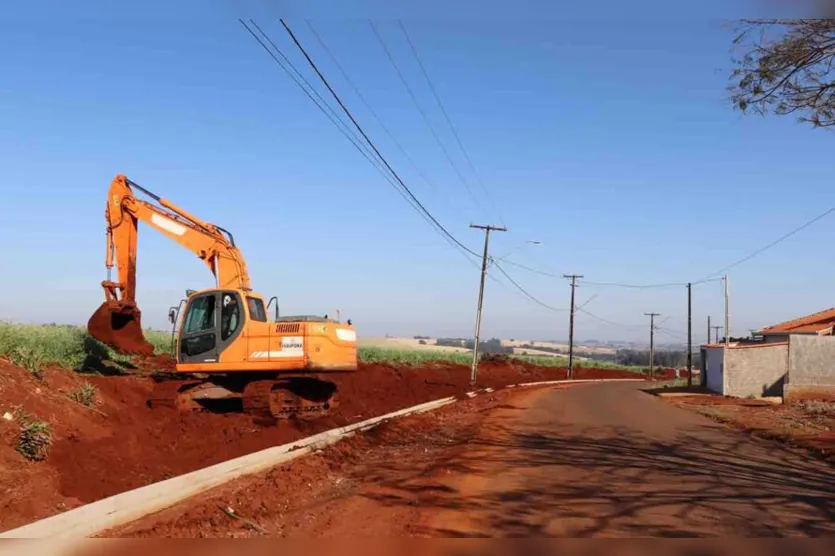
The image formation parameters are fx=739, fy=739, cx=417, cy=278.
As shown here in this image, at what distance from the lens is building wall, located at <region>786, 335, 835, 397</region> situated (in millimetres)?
32188

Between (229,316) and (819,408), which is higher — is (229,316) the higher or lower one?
the higher one

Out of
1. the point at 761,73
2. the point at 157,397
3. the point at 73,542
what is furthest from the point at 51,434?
the point at 761,73

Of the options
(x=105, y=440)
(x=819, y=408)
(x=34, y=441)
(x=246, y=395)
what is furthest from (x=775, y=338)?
(x=34, y=441)

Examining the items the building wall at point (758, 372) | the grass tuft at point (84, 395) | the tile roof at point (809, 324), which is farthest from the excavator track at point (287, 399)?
the tile roof at point (809, 324)

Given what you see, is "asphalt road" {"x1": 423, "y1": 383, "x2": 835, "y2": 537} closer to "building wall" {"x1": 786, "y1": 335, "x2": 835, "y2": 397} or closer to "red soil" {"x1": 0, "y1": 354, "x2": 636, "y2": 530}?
"red soil" {"x1": 0, "y1": 354, "x2": 636, "y2": 530}

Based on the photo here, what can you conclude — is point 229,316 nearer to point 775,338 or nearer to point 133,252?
point 133,252

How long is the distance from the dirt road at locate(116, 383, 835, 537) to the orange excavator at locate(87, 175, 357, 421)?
335cm

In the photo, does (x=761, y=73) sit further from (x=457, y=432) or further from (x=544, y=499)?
(x=457, y=432)

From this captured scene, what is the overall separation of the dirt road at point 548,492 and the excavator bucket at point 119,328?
635cm

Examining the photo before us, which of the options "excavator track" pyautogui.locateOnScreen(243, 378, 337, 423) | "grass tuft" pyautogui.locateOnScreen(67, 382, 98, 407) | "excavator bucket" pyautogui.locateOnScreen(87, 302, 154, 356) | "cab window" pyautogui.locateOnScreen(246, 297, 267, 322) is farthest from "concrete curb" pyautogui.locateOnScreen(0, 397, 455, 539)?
"excavator bucket" pyautogui.locateOnScreen(87, 302, 154, 356)

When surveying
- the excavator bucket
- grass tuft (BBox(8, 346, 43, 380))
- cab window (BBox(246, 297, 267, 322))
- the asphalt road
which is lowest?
the asphalt road

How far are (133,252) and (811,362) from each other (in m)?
28.6

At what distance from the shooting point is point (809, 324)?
44.8 metres

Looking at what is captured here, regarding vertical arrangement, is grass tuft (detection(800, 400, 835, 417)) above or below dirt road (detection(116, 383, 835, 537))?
above
